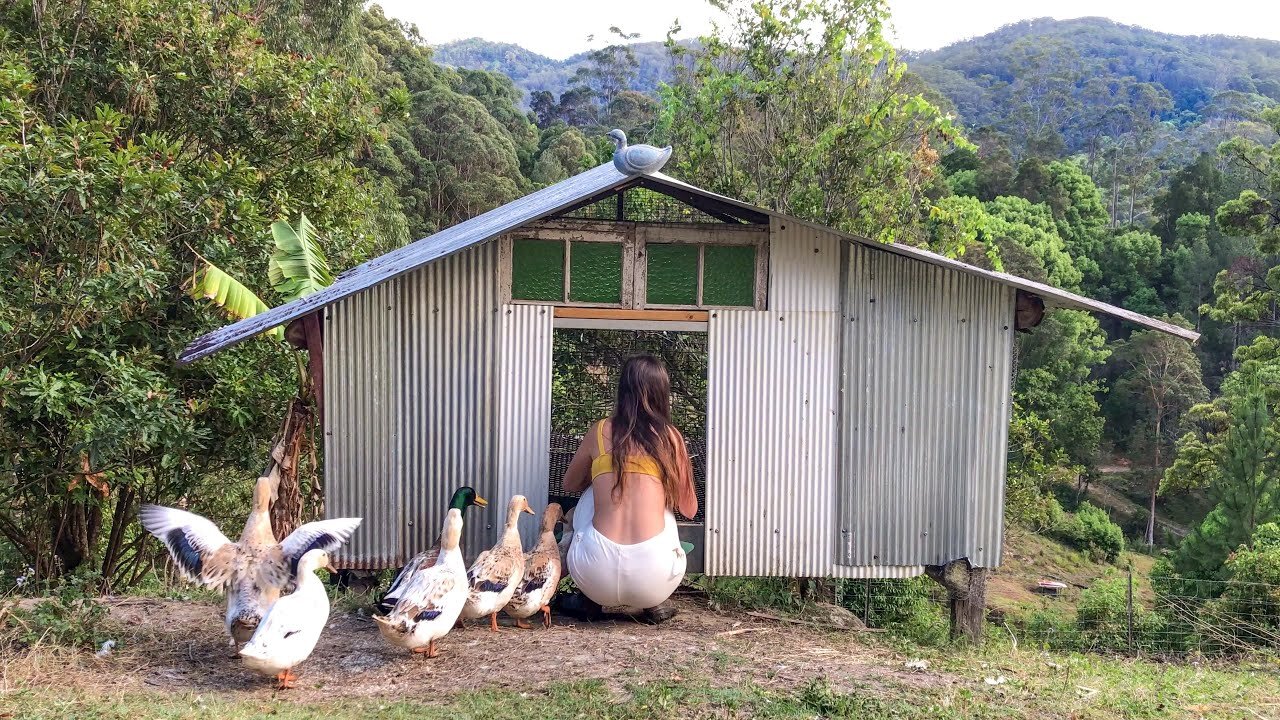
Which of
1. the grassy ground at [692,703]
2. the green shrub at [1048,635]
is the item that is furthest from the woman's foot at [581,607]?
the green shrub at [1048,635]

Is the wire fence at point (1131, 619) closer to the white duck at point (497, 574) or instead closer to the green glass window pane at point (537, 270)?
the white duck at point (497, 574)

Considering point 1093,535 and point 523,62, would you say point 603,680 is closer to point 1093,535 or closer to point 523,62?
point 1093,535

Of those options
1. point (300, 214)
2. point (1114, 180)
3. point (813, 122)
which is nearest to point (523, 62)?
point (1114, 180)

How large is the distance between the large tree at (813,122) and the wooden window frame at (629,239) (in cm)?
966

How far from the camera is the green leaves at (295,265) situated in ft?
31.0

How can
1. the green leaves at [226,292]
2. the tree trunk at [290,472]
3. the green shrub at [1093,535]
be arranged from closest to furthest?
the tree trunk at [290,472], the green leaves at [226,292], the green shrub at [1093,535]

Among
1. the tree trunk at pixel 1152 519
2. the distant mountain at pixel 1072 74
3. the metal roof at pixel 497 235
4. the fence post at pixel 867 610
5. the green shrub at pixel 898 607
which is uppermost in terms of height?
→ the distant mountain at pixel 1072 74

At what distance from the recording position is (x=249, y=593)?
5.83 meters

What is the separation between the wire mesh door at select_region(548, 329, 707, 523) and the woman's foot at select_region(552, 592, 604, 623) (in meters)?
3.51

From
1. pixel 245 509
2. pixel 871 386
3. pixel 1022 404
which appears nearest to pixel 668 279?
pixel 871 386

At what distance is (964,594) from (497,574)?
3.32 meters

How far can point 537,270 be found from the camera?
7.00m

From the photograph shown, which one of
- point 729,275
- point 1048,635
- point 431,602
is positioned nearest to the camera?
point 431,602

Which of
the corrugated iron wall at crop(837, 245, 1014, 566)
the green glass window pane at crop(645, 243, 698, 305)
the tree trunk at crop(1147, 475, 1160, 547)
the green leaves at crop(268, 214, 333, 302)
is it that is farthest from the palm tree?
the tree trunk at crop(1147, 475, 1160, 547)
